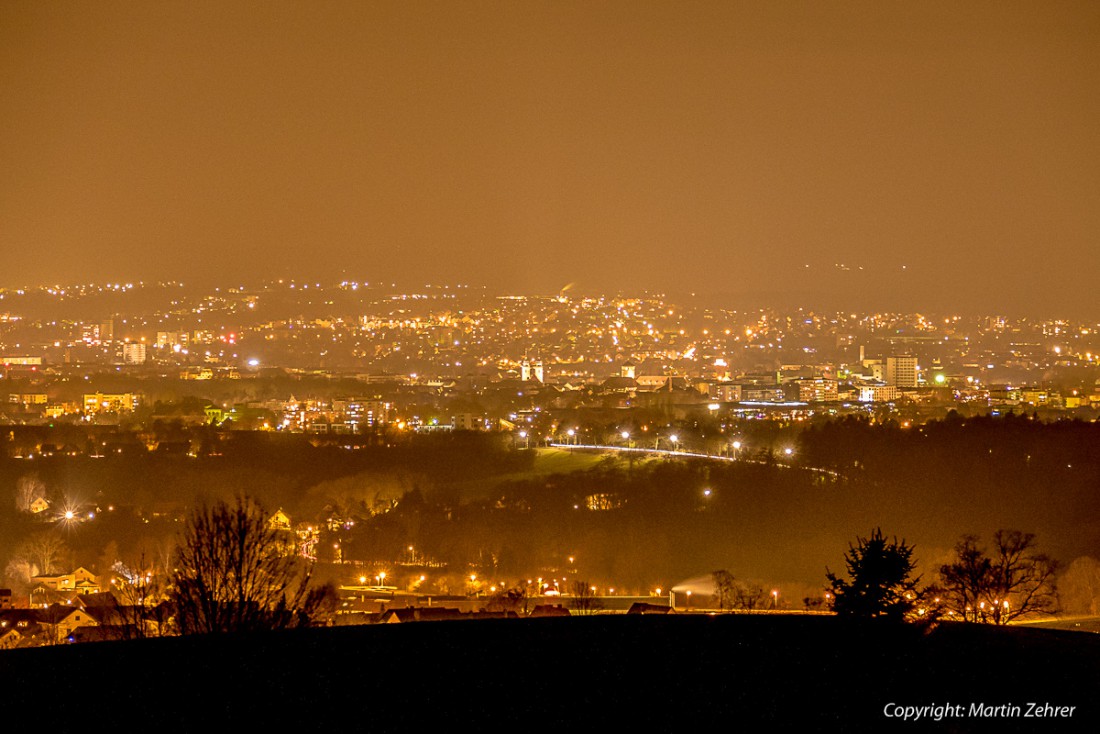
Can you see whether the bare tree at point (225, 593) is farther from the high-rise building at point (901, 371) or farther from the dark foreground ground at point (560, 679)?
the high-rise building at point (901, 371)

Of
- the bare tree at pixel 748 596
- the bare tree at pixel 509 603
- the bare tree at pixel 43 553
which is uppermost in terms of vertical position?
the bare tree at pixel 43 553

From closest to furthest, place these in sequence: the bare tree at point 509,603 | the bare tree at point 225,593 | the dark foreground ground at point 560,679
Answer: the dark foreground ground at point 560,679 < the bare tree at point 225,593 < the bare tree at point 509,603

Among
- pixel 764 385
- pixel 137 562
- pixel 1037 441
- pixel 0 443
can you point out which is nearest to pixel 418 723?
pixel 137 562

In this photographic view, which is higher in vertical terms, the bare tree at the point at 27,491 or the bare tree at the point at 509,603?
the bare tree at the point at 27,491

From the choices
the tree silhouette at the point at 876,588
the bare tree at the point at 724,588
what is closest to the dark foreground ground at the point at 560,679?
the tree silhouette at the point at 876,588

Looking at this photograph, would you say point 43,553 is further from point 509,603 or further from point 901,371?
point 901,371

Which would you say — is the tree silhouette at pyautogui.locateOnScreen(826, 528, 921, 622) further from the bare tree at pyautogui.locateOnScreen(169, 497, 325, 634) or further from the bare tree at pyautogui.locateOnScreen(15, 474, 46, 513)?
the bare tree at pyautogui.locateOnScreen(15, 474, 46, 513)

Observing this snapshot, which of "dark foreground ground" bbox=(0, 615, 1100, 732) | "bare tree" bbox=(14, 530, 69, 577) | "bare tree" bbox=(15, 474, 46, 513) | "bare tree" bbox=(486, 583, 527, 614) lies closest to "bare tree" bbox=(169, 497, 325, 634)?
"dark foreground ground" bbox=(0, 615, 1100, 732)

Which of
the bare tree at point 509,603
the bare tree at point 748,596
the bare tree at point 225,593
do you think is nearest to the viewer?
the bare tree at point 225,593
